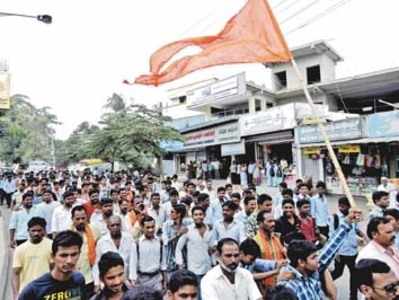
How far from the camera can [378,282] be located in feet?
8.53

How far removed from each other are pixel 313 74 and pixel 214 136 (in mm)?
7576

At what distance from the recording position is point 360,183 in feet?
63.3

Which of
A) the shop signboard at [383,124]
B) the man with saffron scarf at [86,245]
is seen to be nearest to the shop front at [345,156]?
the shop signboard at [383,124]

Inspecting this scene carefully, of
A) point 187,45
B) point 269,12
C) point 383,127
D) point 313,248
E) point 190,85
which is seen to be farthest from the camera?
point 190,85

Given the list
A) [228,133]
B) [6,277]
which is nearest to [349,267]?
[6,277]

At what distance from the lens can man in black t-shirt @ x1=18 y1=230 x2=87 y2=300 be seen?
10.3ft

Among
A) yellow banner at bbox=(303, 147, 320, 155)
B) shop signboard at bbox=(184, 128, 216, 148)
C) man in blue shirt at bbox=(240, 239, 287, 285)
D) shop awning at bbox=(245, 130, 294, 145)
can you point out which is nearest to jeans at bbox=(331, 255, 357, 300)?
man in blue shirt at bbox=(240, 239, 287, 285)

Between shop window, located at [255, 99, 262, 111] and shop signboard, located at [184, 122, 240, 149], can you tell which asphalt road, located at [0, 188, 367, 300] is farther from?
shop window, located at [255, 99, 262, 111]

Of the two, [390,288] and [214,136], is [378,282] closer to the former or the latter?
[390,288]

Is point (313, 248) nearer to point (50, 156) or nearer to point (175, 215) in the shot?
point (175, 215)

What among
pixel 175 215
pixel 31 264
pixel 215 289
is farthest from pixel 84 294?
pixel 175 215

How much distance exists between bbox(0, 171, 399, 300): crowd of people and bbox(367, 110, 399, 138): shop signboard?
10140 millimetres

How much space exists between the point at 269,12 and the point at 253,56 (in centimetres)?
70

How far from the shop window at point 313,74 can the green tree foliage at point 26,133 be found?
91.9 ft
